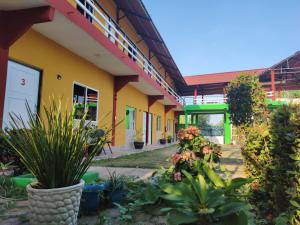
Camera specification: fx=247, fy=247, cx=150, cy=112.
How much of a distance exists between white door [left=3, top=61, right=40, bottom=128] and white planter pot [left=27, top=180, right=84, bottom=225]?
13.4 ft

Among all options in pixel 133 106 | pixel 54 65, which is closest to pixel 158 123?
pixel 133 106

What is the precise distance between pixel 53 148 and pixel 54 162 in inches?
4.8

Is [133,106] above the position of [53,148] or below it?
above

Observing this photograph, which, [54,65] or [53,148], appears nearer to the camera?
[53,148]

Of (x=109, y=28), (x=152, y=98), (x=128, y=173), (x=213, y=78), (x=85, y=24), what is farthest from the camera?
(x=213, y=78)

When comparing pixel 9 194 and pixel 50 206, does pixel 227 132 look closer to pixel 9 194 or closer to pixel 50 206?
pixel 9 194

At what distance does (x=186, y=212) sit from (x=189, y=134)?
197cm

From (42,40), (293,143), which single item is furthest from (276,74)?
(293,143)

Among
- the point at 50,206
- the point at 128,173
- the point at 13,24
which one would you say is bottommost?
the point at 128,173

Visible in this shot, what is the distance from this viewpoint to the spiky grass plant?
2.05 m

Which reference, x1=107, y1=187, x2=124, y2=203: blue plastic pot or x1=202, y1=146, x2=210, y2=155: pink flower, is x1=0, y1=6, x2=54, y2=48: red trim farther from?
x1=202, y1=146, x2=210, y2=155: pink flower

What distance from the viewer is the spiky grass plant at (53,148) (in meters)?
2.05

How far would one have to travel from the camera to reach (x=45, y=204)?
1.96 meters

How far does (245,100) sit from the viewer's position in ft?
29.5
